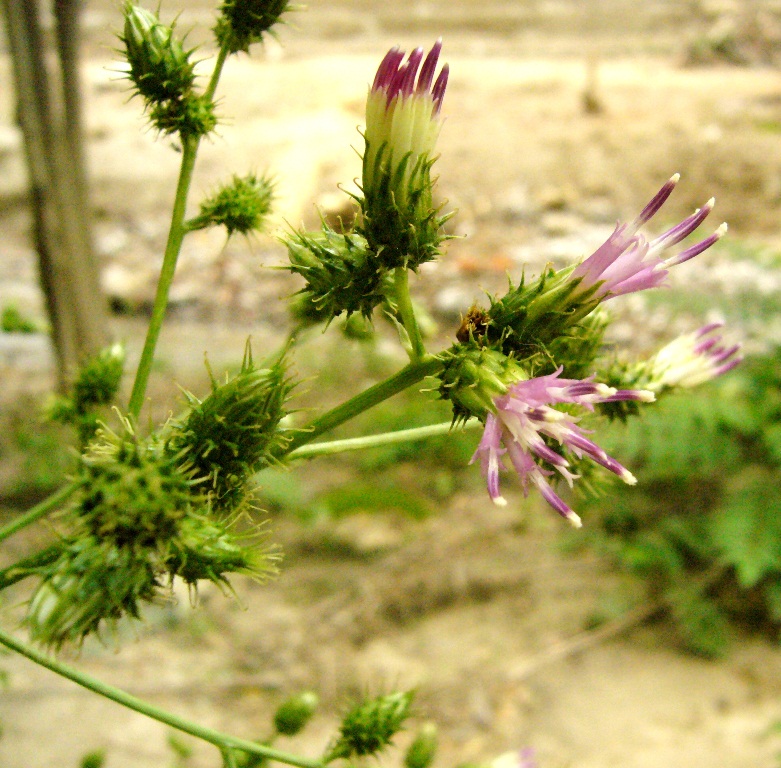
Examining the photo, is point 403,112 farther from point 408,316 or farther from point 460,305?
point 460,305

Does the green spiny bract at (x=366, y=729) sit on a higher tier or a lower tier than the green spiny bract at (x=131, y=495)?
lower

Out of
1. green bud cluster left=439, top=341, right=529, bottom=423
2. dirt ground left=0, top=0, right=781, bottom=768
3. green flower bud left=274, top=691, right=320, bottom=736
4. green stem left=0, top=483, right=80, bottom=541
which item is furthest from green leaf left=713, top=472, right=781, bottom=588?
green stem left=0, top=483, right=80, bottom=541

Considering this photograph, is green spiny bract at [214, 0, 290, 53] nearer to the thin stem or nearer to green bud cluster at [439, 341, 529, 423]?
the thin stem

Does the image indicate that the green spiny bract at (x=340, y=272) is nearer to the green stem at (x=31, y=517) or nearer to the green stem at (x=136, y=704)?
the green stem at (x=31, y=517)

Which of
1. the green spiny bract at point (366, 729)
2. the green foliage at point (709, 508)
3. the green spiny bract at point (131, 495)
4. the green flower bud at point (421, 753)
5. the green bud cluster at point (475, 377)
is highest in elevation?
the green bud cluster at point (475, 377)

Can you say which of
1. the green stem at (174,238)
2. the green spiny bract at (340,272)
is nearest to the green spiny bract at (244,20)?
the green stem at (174,238)

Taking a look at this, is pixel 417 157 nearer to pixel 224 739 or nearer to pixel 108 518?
pixel 108 518
